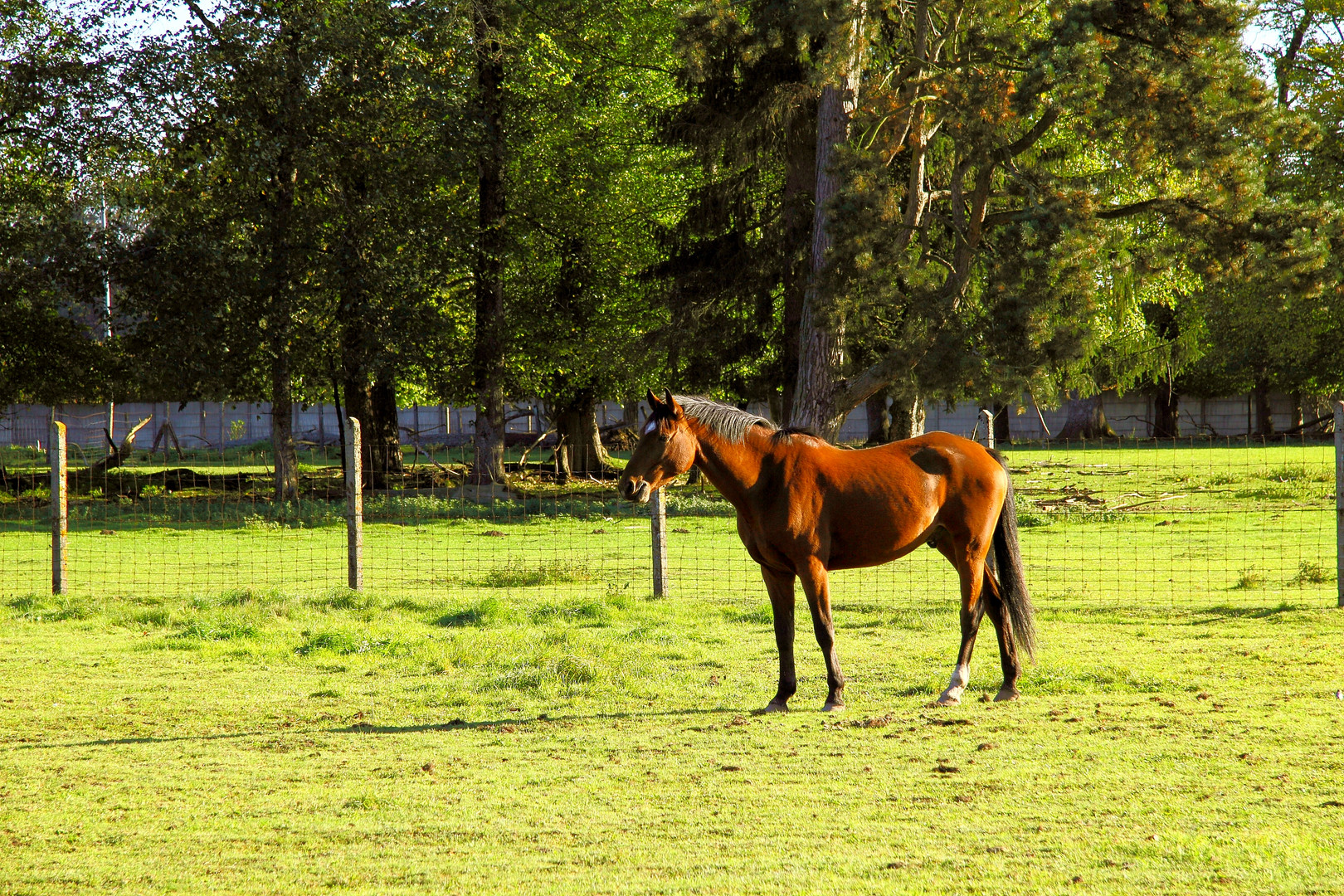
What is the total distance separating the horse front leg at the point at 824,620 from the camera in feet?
21.8

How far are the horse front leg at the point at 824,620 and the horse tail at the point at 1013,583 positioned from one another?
124 centimetres

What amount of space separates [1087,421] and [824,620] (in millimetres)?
44374

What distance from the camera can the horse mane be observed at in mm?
6770

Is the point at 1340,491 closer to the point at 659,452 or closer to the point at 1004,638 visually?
the point at 1004,638

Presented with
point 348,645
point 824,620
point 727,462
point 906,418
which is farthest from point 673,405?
point 906,418

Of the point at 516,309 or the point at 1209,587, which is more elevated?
the point at 516,309

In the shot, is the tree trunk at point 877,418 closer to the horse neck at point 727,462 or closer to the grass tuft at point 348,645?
the grass tuft at point 348,645

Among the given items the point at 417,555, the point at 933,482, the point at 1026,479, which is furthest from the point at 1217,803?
the point at 1026,479

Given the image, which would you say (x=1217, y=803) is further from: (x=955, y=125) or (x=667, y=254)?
(x=667, y=254)

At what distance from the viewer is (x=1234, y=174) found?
55.3 ft

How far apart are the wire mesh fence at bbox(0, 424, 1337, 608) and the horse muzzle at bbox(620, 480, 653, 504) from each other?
16.2 feet

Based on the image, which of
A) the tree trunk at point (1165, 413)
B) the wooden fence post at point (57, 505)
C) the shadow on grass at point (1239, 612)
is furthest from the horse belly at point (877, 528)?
the tree trunk at point (1165, 413)

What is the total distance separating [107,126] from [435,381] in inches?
341

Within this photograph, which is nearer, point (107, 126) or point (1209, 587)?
point (1209, 587)
